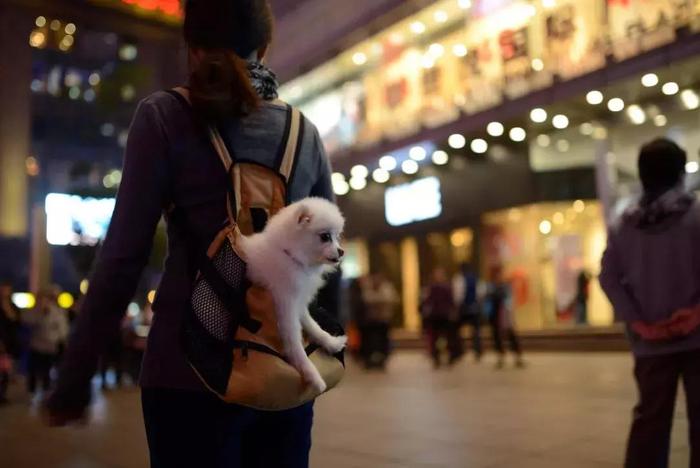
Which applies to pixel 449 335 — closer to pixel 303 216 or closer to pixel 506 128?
pixel 506 128

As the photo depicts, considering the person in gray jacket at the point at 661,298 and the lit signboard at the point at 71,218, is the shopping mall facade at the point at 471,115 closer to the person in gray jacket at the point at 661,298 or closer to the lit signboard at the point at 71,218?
the lit signboard at the point at 71,218

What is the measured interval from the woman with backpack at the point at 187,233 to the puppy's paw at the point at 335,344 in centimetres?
17

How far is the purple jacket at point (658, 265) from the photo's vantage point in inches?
129

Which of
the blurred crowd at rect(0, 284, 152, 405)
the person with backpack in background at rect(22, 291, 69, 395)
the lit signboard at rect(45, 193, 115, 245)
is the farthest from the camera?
the lit signboard at rect(45, 193, 115, 245)

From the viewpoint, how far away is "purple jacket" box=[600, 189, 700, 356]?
327 centimetres

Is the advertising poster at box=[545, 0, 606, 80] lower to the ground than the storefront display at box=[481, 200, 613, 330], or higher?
higher

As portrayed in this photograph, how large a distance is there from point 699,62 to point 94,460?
12221 mm

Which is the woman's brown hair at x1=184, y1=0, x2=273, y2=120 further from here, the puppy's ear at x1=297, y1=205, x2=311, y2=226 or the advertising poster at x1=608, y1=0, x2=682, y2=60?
the advertising poster at x1=608, y1=0, x2=682, y2=60

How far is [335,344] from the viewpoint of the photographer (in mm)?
1591

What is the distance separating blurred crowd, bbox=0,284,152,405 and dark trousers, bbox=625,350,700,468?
747cm

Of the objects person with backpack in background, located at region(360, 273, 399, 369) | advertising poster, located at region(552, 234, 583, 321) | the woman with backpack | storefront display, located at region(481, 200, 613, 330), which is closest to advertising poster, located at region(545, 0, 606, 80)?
storefront display, located at region(481, 200, 613, 330)

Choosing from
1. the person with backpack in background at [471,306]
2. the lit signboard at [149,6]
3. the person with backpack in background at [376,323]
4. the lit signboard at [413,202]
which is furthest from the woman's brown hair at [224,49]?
the lit signboard at [149,6]

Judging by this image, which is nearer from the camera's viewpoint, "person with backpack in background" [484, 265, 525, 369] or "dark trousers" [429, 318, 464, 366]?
"person with backpack in background" [484, 265, 525, 369]

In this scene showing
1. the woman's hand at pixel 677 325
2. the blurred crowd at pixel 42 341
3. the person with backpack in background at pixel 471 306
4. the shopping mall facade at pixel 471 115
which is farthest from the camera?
the shopping mall facade at pixel 471 115
